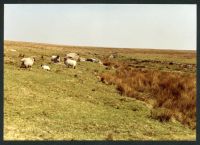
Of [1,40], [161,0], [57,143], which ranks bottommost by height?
[57,143]

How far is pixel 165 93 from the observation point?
16.3 metres

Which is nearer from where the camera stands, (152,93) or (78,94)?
(78,94)

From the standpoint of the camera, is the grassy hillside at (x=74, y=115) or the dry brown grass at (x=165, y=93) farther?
the dry brown grass at (x=165, y=93)

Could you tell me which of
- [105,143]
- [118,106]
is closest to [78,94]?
[118,106]

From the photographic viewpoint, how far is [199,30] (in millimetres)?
9594

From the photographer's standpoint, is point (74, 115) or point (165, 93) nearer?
point (74, 115)

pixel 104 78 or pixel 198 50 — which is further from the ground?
pixel 198 50

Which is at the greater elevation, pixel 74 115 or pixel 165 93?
pixel 165 93

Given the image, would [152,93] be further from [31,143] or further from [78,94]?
[31,143]

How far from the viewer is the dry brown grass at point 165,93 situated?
13157 millimetres

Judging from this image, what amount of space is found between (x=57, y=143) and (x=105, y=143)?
1.28 metres

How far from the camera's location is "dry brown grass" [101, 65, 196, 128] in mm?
13157

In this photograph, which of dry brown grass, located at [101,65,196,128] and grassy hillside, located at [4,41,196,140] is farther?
dry brown grass, located at [101,65,196,128]

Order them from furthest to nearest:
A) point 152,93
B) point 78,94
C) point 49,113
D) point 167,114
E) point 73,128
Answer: point 152,93 < point 78,94 < point 167,114 < point 49,113 < point 73,128
